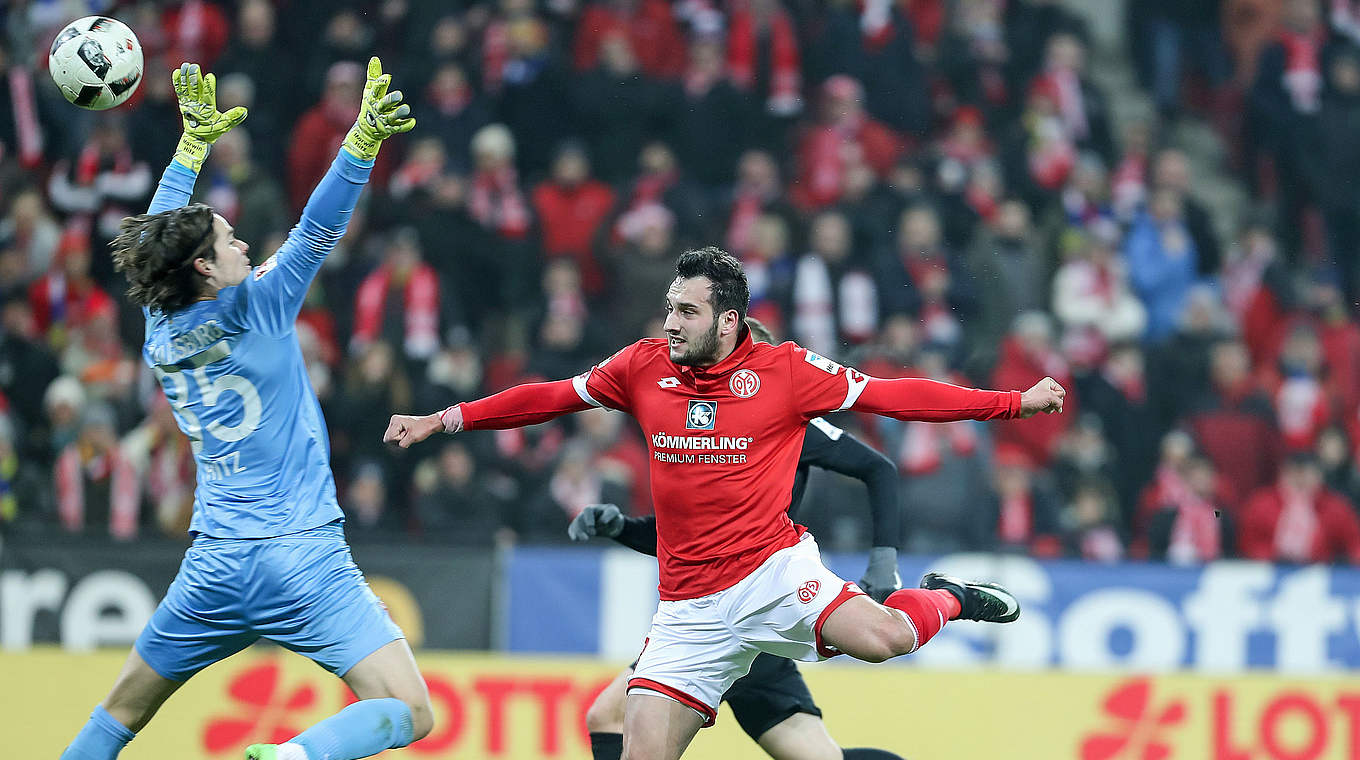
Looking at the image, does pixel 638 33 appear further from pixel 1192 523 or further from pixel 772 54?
pixel 1192 523

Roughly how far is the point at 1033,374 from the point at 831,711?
438 centimetres

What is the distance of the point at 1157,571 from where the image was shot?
11.0 m

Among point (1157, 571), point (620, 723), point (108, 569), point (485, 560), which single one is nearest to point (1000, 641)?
point (1157, 571)

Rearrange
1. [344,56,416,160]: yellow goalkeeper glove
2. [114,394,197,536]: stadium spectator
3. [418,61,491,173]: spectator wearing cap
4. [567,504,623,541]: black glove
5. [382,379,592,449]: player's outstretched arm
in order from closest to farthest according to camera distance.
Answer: [344,56,416,160]: yellow goalkeeper glove → [382,379,592,449]: player's outstretched arm → [567,504,623,541]: black glove → [114,394,197,536]: stadium spectator → [418,61,491,173]: spectator wearing cap

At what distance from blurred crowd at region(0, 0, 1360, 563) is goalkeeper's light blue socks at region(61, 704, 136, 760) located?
490 centimetres

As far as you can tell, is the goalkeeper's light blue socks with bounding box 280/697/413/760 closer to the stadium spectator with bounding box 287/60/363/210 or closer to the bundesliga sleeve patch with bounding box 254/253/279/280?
the bundesliga sleeve patch with bounding box 254/253/279/280

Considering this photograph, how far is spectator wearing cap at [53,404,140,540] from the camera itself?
11570 millimetres

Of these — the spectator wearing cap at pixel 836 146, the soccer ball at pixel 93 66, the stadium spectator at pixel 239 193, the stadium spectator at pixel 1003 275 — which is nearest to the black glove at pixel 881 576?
the soccer ball at pixel 93 66

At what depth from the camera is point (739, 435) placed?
6.30 metres

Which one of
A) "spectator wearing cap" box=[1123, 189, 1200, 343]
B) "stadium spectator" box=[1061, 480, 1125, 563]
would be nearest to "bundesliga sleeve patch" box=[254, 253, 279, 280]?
"stadium spectator" box=[1061, 480, 1125, 563]

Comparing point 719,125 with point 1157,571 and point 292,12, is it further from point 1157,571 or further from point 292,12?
point 1157,571

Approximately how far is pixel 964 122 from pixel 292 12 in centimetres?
577

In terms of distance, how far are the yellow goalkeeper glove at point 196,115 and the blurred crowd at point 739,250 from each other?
4.80 m

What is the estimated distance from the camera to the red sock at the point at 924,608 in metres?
6.25
